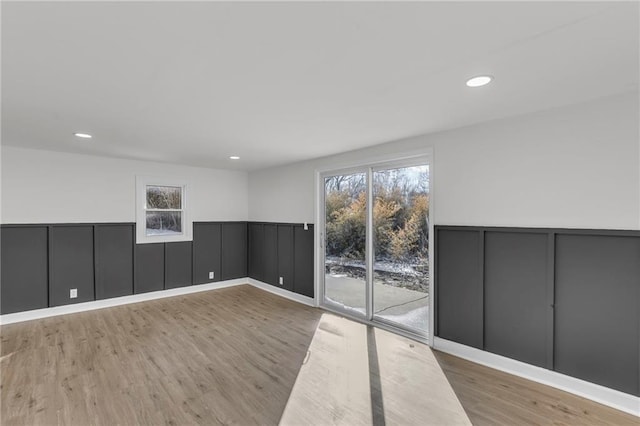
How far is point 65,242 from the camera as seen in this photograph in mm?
4570

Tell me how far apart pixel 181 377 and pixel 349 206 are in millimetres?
2884

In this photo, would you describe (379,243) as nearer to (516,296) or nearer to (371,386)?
(516,296)

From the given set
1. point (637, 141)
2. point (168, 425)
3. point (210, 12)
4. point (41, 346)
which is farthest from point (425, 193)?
point (41, 346)

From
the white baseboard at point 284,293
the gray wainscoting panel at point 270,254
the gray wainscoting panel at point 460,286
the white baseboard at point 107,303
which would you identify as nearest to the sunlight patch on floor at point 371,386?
the gray wainscoting panel at point 460,286

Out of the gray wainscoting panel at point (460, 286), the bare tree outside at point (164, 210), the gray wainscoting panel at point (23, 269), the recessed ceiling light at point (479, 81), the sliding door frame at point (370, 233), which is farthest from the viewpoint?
the bare tree outside at point (164, 210)

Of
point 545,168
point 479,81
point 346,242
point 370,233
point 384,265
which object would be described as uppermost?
point 479,81

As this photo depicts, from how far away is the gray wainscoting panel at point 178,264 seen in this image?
548 cm

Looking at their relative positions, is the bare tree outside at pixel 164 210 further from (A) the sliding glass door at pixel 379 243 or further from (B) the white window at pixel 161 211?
(A) the sliding glass door at pixel 379 243

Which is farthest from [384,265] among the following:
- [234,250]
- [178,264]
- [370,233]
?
[178,264]

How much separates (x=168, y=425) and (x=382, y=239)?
2.92 m

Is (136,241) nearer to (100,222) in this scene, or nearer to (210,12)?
(100,222)

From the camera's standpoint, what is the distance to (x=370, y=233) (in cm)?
418

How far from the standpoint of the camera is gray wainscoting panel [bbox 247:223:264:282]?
6.10m

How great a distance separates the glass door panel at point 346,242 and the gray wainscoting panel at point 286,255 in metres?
0.80
